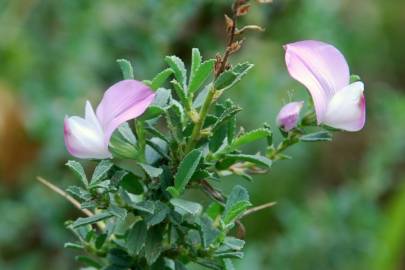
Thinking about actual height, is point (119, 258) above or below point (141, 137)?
below

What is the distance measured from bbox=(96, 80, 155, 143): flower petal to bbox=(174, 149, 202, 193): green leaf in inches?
2.0

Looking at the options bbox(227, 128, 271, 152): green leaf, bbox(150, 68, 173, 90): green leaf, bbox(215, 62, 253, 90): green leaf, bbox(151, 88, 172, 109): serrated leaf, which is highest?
bbox(215, 62, 253, 90): green leaf

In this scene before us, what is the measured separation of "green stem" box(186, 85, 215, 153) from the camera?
0.58 meters

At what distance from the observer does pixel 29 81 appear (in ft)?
5.52

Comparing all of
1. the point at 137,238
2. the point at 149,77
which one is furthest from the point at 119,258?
the point at 149,77

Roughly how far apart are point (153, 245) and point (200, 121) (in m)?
0.10

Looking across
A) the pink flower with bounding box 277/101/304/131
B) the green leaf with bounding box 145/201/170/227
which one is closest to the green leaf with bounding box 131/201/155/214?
the green leaf with bounding box 145/201/170/227

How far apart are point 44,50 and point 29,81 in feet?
0.27

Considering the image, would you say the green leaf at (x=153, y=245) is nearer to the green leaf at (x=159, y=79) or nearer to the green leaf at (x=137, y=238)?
the green leaf at (x=137, y=238)

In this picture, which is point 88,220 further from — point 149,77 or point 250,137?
point 149,77

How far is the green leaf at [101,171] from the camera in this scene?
22.7 inches

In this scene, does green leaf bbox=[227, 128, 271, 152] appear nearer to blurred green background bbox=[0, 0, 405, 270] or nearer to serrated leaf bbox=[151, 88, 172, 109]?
serrated leaf bbox=[151, 88, 172, 109]

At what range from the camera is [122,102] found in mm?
564

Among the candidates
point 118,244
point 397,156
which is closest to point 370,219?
point 397,156
